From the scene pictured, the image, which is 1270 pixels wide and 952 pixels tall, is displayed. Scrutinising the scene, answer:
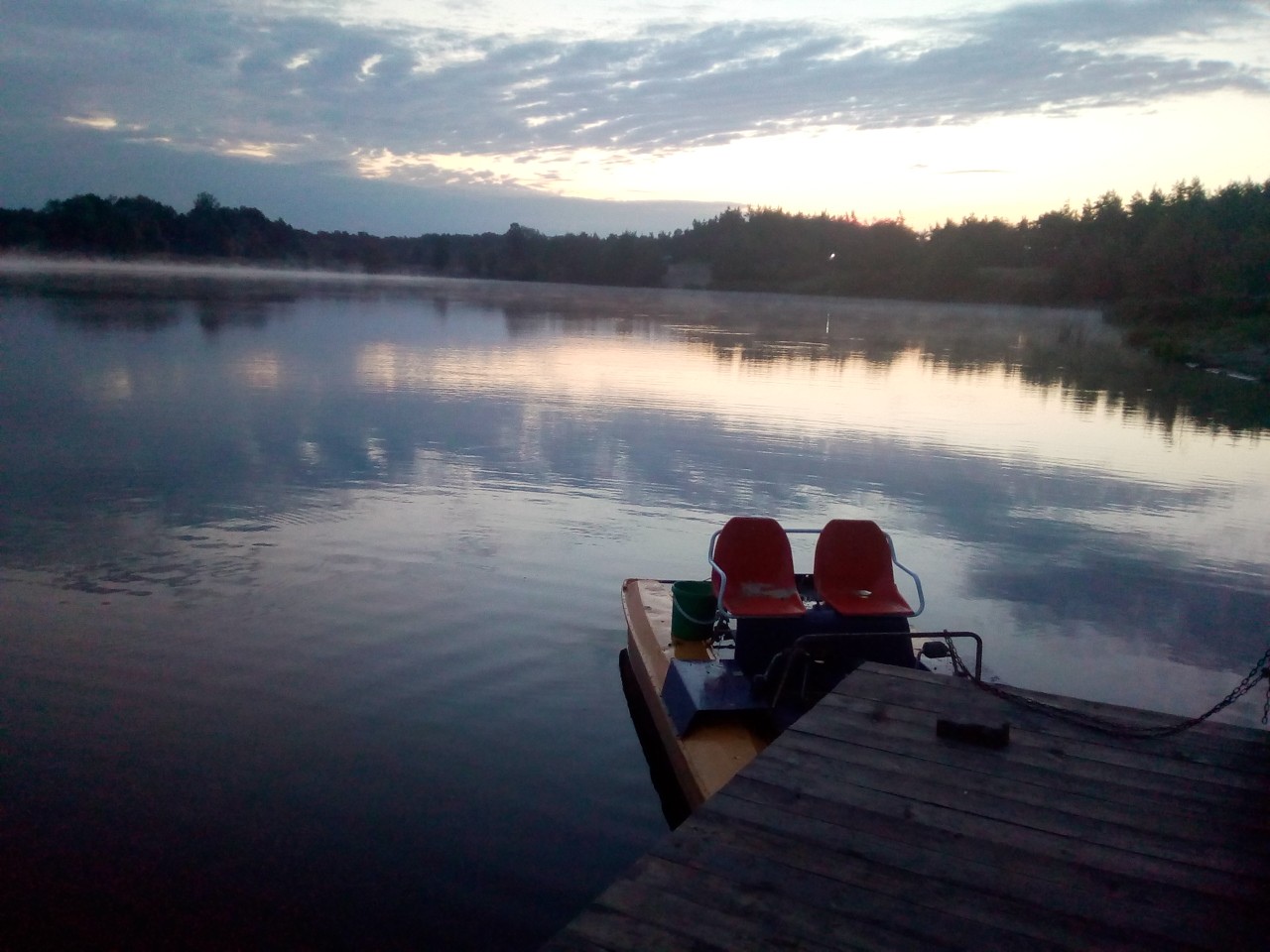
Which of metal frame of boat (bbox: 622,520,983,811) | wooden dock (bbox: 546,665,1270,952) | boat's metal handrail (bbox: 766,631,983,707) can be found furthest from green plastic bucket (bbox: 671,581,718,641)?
wooden dock (bbox: 546,665,1270,952)

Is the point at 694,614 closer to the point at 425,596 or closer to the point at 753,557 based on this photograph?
the point at 753,557

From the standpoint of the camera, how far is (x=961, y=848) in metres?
3.32

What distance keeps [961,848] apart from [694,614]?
9.92 feet

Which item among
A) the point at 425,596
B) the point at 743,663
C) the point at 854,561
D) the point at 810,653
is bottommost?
the point at 425,596

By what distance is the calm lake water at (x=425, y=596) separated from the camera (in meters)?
4.54

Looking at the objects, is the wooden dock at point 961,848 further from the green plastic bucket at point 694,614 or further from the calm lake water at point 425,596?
the green plastic bucket at point 694,614

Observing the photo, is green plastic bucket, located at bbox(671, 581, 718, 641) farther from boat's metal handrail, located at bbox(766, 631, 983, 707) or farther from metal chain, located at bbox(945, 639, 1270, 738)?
metal chain, located at bbox(945, 639, 1270, 738)

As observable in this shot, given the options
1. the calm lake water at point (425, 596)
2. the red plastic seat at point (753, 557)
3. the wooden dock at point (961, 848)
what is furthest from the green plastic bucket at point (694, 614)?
the wooden dock at point (961, 848)

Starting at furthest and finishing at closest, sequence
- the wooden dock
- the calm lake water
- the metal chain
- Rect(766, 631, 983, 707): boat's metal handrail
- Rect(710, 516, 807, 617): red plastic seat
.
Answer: Rect(710, 516, 807, 617): red plastic seat, Rect(766, 631, 983, 707): boat's metal handrail, the calm lake water, the metal chain, the wooden dock

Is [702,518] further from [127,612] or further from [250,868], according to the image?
[250,868]

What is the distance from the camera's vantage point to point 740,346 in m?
34.6

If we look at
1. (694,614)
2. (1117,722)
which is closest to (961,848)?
(1117,722)

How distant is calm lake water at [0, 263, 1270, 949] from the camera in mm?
4539

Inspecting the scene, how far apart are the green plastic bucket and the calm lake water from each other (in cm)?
69
